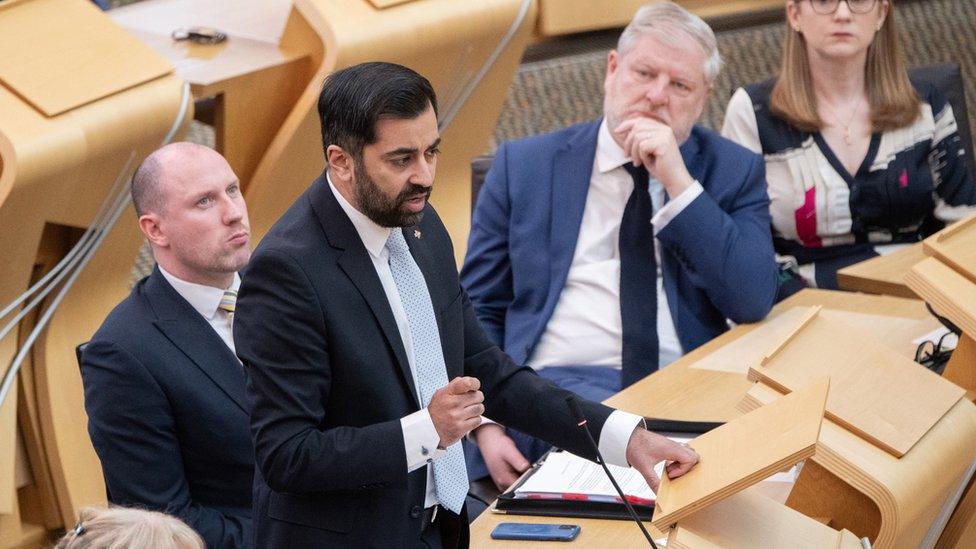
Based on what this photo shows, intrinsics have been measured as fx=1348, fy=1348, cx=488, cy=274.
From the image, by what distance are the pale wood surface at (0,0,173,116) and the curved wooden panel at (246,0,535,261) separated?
0.43 metres

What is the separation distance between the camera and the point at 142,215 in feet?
7.43

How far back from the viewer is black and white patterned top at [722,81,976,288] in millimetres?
3225

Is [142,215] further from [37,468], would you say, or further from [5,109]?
[37,468]

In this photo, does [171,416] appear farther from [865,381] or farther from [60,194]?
[865,381]

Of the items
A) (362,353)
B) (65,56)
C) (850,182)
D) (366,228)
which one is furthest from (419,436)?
(850,182)

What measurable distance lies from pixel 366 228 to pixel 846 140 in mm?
1917

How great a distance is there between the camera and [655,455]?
1.70m

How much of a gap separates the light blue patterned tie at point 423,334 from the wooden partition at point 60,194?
1033 millimetres

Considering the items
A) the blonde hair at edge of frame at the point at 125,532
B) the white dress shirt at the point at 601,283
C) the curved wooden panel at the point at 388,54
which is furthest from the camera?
the curved wooden panel at the point at 388,54

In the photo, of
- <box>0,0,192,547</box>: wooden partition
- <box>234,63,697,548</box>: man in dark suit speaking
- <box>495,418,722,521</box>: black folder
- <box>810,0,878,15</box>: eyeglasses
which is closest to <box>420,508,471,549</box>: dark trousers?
<box>234,63,697,548</box>: man in dark suit speaking

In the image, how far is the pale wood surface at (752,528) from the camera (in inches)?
56.9

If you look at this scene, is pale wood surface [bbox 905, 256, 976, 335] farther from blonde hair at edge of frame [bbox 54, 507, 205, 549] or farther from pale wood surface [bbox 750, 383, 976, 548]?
blonde hair at edge of frame [bbox 54, 507, 205, 549]

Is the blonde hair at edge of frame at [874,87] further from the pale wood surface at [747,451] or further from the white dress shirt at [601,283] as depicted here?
the pale wood surface at [747,451]

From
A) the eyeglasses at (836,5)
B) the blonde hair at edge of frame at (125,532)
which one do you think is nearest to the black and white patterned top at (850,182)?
the eyeglasses at (836,5)
